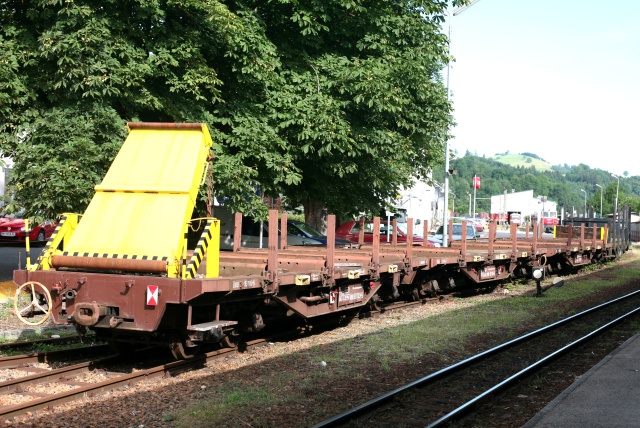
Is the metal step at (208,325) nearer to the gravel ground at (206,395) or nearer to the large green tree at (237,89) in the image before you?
the gravel ground at (206,395)

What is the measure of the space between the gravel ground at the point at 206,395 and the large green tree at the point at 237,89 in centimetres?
600

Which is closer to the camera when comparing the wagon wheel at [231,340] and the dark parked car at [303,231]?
the wagon wheel at [231,340]

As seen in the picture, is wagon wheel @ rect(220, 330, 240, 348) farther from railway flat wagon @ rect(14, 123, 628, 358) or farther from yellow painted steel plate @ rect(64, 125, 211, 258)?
yellow painted steel plate @ rect(64, 125, 211, 258)

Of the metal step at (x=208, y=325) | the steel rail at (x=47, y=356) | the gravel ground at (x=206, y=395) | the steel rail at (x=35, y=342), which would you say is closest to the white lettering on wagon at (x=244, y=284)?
the metal step at (x=208, y=325)

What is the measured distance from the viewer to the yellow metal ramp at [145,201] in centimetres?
930

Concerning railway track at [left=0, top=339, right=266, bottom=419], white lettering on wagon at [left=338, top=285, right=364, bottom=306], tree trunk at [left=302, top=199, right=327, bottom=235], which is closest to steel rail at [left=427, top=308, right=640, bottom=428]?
white lettering on wagon at [left=338, top=285, right=364, bottom=306]

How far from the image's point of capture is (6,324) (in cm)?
1250

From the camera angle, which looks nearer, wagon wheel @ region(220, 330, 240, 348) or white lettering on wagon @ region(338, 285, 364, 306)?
wagon wheel @ region(220, 330, 240, 348)

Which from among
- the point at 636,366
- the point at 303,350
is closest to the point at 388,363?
the point at 303,350

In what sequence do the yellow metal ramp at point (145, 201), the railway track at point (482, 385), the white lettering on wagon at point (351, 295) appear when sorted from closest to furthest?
the railway track at point (482, 385), the yellow metal ramp at point (145, 201), the white lettering on wagon at point (351, 295)

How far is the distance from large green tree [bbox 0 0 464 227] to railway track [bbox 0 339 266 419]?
5.67m

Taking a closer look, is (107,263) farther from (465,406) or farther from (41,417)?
(465,406)

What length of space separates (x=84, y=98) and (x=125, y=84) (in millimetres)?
831

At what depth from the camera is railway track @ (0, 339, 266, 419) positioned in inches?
292
